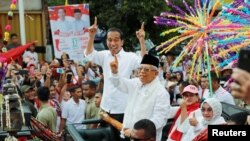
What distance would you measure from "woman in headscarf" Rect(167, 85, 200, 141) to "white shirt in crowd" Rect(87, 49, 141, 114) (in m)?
0.69

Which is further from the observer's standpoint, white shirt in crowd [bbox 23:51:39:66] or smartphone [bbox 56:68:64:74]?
white shirt in crowd [bbox 23:51:39:66]

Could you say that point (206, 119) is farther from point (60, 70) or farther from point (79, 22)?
point (79, 22)

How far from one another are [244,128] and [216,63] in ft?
9.23

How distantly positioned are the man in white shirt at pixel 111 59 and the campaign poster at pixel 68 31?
488 cm

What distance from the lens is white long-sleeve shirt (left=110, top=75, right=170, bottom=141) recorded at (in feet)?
16.5

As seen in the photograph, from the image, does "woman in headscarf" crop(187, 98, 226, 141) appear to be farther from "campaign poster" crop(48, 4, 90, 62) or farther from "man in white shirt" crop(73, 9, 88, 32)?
"man in white shirt" crop(73, 9, 88, 32)

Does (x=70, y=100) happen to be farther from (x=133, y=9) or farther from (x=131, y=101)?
(x=133, y=9)

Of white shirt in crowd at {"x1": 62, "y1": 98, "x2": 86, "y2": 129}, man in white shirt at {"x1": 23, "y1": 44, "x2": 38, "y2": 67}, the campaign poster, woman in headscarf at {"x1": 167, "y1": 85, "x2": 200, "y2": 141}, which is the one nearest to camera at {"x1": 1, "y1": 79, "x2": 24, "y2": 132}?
woman in headscarf at {"x1": 167, "y1": 85, "x2": 200, "y2": 141}

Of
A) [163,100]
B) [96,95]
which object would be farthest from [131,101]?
[96,95]

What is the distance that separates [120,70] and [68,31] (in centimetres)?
527

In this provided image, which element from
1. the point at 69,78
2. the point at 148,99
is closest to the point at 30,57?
the point at 69,78

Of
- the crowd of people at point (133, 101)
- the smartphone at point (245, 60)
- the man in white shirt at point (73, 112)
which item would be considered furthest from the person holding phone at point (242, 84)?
the man in white shirt at point (73, 112)

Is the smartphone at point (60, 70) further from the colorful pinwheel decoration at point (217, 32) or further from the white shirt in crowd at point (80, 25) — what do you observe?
the colorful pinwheel decoration at point (217, 32)

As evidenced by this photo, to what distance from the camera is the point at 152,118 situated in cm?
500
